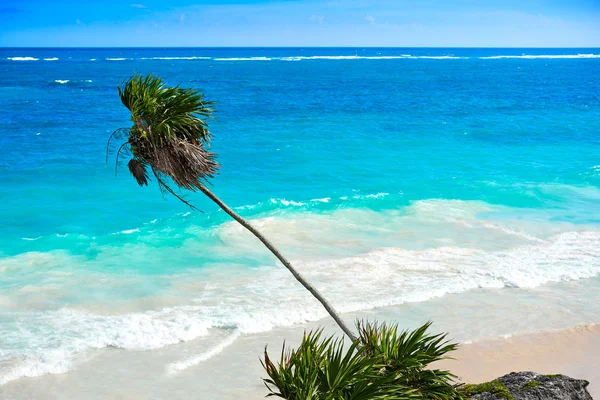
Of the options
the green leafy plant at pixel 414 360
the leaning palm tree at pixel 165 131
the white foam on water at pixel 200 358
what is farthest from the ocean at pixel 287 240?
the leaning palm tree at pixel 165 131

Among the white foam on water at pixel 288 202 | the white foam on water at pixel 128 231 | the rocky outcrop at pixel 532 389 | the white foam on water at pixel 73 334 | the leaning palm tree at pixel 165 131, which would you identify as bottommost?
the white foam on water at pixel 73 334

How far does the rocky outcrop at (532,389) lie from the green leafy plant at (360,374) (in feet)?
3.87

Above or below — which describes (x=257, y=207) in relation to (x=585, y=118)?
below

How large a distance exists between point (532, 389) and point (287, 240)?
13.9m

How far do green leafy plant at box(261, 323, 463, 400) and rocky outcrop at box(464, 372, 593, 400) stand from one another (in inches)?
46.5

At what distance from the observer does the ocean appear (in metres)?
15.7

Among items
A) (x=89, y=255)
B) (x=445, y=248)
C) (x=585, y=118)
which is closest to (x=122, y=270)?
(x=89, y=255)

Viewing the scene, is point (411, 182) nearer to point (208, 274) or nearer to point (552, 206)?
point (552, 206)

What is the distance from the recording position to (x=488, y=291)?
704 inches

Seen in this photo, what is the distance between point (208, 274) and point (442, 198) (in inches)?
529

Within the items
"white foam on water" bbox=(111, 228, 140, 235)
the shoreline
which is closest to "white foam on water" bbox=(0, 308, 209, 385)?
the shoreline

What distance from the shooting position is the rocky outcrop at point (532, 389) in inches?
358

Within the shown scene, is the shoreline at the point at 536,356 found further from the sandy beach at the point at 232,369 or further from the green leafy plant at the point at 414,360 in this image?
the green leafy plant at the point at 414,360

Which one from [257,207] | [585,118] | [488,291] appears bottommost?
[488,291]
